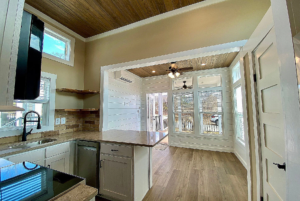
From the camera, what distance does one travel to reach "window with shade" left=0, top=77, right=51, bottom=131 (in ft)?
5.97

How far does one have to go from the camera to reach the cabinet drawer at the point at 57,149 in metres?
1.79

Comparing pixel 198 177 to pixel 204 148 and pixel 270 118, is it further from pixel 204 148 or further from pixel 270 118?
pixel 270 118

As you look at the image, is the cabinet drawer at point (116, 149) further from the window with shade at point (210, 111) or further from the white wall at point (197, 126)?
the window with shade at point (210, 111)

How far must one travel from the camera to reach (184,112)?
4551 mm

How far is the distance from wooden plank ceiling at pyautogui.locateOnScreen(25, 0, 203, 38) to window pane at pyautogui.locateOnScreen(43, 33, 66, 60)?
38 centimetres

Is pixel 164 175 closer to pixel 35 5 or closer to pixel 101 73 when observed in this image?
pixel 101 73

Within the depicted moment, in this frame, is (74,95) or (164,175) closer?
(164,175)

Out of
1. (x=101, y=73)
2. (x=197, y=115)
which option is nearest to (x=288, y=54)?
(x=101, y=73)

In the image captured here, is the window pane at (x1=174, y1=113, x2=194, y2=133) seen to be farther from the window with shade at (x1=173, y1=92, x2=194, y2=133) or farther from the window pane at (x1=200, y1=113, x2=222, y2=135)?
the window pane at (x1=200, y1=113, x2=222, y2=135)

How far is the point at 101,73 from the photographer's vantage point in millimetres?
2832

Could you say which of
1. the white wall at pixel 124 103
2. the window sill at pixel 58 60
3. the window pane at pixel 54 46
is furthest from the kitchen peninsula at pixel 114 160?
the window pane at pixel 54 46

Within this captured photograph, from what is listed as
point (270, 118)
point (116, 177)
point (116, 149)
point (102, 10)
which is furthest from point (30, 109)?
point (270, 118)

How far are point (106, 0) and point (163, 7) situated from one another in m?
0.95

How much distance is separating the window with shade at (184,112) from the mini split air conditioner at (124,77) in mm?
1818
